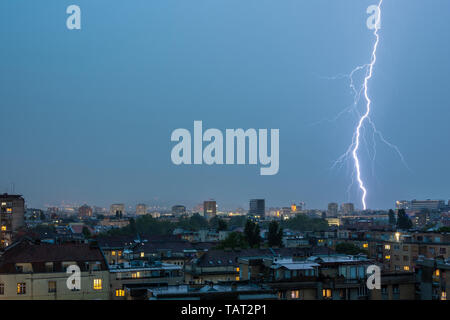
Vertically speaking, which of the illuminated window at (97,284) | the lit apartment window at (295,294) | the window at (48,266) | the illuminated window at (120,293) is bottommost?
the illuminated window at (120,293)

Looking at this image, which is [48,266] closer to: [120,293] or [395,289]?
[120,293]

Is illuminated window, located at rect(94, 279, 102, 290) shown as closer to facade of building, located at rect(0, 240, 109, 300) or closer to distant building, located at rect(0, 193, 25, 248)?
facade of building, located at rect(0, 240, 109, 300)

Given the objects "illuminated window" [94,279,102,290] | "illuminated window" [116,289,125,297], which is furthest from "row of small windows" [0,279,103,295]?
"illuminated window" [116,289,125,297]

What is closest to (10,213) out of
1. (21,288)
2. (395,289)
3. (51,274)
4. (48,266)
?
(48,266)

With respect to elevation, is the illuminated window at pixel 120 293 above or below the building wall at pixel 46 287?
below

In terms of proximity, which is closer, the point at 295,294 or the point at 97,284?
the point at 295,294

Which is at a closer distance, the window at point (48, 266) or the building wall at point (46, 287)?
the building wall at point (46, 287)

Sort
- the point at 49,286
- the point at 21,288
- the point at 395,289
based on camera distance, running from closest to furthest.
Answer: the point at 395,289
the point at 21,288
the point at 49,286

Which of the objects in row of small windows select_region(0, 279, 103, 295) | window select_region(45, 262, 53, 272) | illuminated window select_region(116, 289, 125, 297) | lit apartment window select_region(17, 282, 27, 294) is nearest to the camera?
row of small windows select_region(0, 279, 103, 295)

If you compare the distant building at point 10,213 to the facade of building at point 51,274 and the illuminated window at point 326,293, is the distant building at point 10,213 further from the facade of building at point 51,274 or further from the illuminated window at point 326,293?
the illuminated window at point 326,293

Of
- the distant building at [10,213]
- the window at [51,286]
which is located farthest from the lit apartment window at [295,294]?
the distant building at [10,213]
